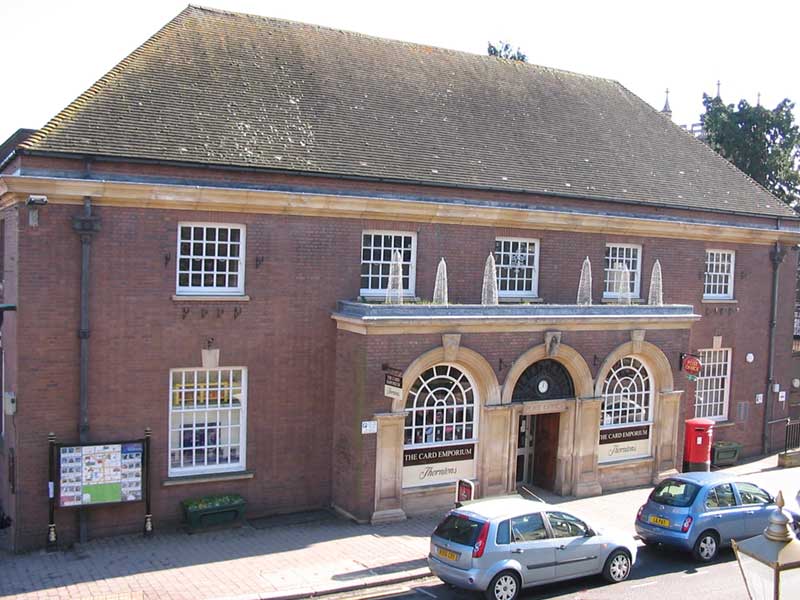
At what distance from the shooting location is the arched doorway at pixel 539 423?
66.7 ft

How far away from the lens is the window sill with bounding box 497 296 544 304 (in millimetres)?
21556

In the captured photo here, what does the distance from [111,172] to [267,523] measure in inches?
324

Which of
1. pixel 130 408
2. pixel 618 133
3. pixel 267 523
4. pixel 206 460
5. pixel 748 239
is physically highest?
pixel 618 133

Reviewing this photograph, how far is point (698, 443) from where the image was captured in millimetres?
22922

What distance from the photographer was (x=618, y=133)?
1072 inches

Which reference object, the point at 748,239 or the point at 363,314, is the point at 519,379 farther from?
the point at 748,239

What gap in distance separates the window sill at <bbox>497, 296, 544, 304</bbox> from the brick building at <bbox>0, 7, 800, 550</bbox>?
0.09 m

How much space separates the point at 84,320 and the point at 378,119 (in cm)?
950

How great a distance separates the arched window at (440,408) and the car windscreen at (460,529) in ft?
15.1

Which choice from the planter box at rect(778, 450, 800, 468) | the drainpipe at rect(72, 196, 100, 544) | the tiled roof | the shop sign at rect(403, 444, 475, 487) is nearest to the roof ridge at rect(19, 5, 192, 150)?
the tiled roof

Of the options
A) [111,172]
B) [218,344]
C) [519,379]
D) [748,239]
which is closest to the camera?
[111,172]

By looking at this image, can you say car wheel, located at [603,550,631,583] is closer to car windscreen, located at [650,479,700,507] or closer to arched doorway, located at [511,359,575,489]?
car windscreen, located at [650,479,700,507]

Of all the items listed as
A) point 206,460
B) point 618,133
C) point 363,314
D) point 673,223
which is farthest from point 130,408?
point 618,133

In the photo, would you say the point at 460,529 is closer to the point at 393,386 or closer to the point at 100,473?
the point at 393,386
